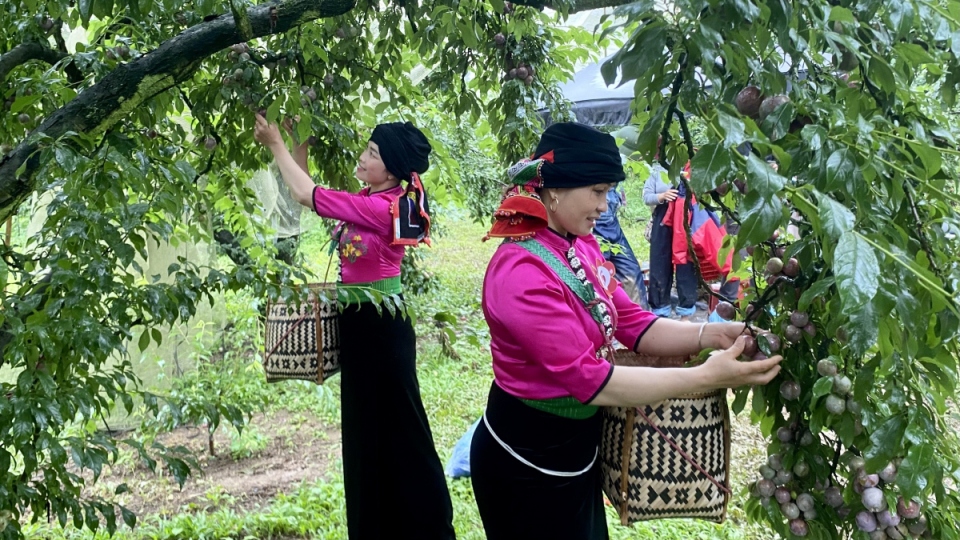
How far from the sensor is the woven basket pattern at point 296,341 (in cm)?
270

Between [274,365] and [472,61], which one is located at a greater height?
[472,61]

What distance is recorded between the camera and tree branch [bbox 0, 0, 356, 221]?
1528mm

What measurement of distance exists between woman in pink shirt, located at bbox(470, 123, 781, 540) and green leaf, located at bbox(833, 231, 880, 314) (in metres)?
0.77

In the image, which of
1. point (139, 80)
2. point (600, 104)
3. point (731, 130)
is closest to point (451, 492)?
point (139, 80)

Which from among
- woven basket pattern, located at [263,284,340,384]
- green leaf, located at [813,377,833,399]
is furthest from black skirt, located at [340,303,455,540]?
green leaf, located at [813,377,833,399]

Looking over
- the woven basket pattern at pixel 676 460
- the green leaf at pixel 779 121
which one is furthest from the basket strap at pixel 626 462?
the green leaf at pixel 779 121

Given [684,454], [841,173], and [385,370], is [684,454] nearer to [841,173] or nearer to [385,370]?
[841,173]

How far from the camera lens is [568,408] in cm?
176

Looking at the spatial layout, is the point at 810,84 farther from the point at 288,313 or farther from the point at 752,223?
the point at 288,313

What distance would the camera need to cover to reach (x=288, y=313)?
270 centimetres

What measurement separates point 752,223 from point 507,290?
84cm

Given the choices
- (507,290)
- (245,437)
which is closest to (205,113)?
(507,290)

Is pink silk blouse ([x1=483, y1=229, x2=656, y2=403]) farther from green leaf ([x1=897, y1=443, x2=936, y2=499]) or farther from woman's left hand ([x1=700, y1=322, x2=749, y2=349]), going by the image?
green leaf ([x1=897, y1=443, x2=936, y2=499])

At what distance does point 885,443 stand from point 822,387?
0.13 m
